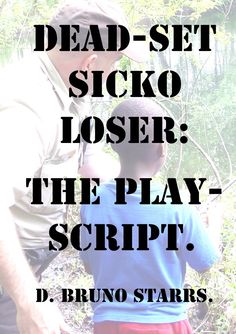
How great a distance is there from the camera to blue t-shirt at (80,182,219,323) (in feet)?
2.37

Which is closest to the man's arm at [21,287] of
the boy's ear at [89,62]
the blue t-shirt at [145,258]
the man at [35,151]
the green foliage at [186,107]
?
the man at [35,151]

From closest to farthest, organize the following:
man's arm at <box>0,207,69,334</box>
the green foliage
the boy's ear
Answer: man's arm at <box>0,207,69,334</box>, the boy's ear, the green foliage

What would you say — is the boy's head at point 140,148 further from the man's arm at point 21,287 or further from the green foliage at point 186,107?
the green foliage at point 186,107

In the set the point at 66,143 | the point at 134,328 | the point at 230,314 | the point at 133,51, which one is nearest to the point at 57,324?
the point at 134,328

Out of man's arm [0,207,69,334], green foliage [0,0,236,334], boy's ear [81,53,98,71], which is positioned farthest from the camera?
green foliage [0,0,236,334]

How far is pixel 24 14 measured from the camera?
1474 mm

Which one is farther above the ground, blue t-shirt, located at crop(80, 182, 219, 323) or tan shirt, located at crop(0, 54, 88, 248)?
tan shirt, located at crop(0, 54, 88, 248)

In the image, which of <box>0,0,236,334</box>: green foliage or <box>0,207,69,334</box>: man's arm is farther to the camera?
<box>0,0,236,334</box>: green foliage

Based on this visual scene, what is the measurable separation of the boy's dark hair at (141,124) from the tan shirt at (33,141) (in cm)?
8

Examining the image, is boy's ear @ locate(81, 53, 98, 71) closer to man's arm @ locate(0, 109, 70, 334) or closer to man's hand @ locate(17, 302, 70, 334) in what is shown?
Result: man's arm @ locate(0, 109, 70, 334)

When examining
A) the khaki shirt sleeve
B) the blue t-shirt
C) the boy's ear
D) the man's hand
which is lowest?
the man's hand

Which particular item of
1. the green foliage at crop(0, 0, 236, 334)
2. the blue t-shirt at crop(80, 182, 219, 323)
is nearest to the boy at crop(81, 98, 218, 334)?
the blue t-shirt at crop(80, 182, 219, 323)

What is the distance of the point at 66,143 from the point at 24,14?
0.87 m

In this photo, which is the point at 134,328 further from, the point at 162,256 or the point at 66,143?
the point at 66,143
